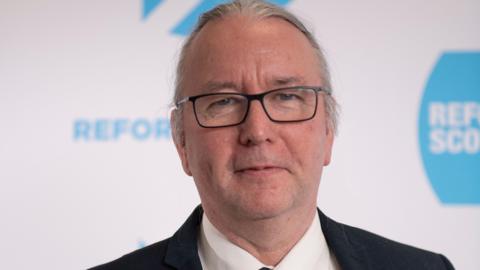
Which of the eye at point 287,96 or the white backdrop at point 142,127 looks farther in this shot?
the white backdrop at point 142,127

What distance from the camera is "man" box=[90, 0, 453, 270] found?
1.28 m

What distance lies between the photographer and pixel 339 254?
1414mm

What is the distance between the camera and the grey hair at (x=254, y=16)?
142 cm

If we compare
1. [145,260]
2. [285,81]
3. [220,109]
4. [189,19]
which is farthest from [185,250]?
[189,19]

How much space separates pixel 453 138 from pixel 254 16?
5.05 ft

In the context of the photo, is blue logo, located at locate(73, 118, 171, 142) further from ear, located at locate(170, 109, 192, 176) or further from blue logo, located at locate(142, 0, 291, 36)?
ear, located at locate(170, 109, 192, 176)

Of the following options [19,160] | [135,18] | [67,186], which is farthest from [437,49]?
[19,160]

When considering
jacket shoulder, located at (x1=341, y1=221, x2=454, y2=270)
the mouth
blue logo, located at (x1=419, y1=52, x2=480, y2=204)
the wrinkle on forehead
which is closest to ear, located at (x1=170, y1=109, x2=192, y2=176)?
the wrinkle on forehead

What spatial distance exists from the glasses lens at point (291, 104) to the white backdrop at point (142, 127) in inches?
51.1

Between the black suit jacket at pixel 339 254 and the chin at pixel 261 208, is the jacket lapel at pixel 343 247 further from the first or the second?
the chin at pixel 261 208

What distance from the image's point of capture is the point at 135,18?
9.20 ft

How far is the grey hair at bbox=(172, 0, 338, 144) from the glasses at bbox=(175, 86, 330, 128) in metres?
0.11

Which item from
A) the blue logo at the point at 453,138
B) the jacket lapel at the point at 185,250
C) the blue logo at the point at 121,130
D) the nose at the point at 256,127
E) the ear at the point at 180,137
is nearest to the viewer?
the nose at the point at 256,127

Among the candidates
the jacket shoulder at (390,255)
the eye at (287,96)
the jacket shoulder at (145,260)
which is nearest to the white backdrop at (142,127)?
the jacket shoulder at (390,255)
